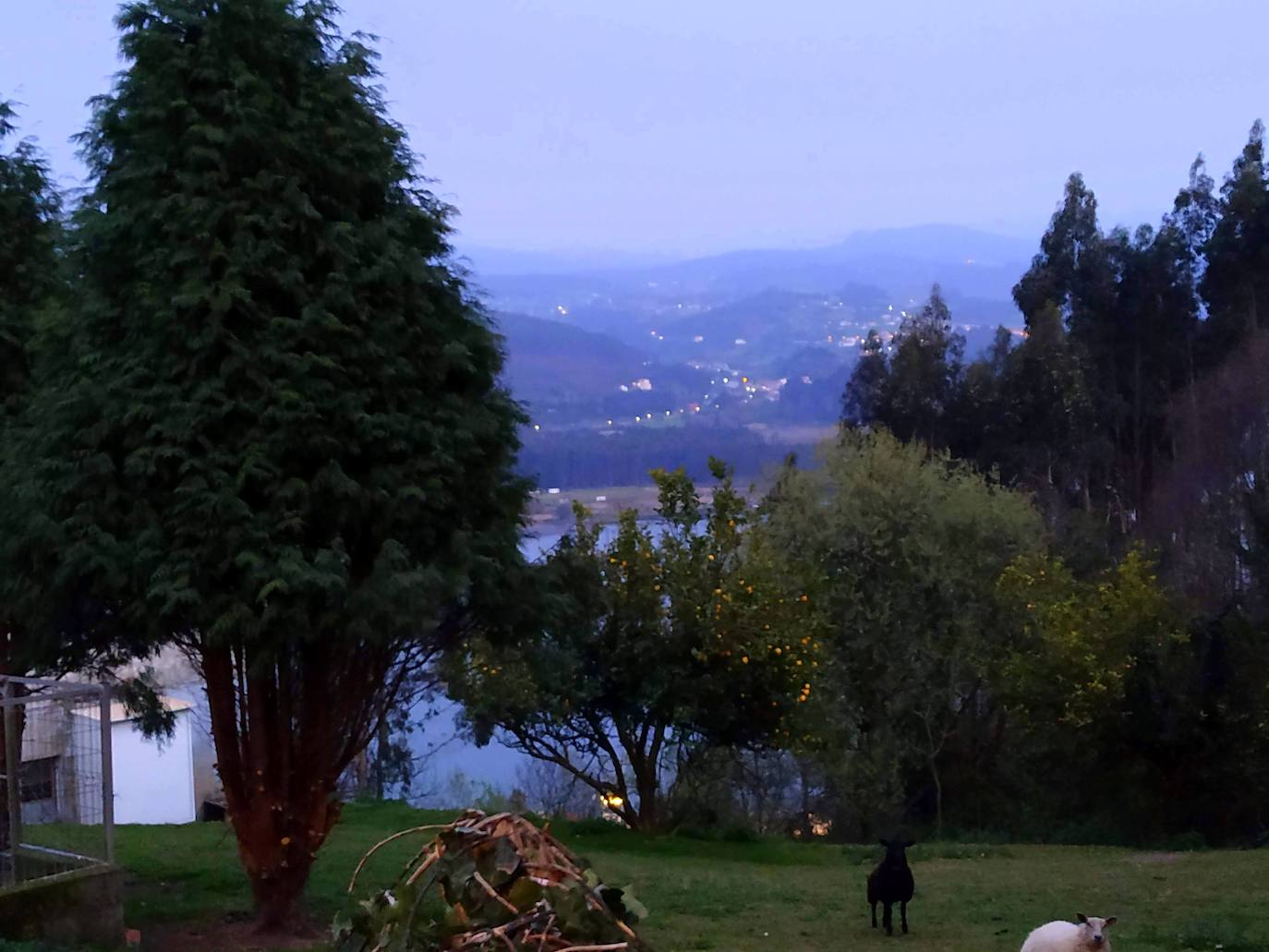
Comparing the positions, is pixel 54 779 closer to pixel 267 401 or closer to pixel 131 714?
pixel 267 401

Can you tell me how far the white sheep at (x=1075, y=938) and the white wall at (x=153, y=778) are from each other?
20.5 m

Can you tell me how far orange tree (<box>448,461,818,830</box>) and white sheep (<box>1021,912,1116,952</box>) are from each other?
12.8 m

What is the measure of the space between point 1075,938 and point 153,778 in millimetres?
23731

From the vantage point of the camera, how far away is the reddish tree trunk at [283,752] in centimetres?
963

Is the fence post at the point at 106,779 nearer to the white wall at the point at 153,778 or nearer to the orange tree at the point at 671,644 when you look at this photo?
the orange tree at the point at 671,644

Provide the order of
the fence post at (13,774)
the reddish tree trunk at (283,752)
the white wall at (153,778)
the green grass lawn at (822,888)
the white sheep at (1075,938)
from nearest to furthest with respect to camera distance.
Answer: the white sheep at (1075,938) → the fence post at (13,774) → the reddish tree trunk at (283,752) → the green grass lawn at (822,888) → the white wall at (153,778)

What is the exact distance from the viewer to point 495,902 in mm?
3674

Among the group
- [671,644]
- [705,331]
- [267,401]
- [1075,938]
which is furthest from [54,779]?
[705,331]

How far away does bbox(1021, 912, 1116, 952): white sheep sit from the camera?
7.18 m

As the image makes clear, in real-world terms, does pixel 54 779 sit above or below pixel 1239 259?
below

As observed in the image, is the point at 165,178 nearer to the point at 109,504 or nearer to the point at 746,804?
the point at 109,504

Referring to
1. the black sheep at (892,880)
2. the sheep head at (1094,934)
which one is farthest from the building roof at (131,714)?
the sheep head at (1094,934)

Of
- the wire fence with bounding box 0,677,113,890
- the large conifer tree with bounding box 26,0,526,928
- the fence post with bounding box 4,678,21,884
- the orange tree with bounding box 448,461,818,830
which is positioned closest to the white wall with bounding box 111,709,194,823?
the orange tree with bounding box 448,461,818,830

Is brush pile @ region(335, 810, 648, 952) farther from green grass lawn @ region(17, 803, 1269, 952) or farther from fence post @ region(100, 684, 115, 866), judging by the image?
green grass lawn @ region(17, 803, 1269, 952)
